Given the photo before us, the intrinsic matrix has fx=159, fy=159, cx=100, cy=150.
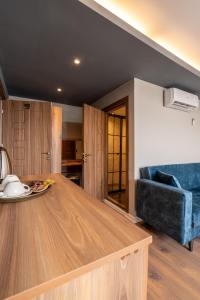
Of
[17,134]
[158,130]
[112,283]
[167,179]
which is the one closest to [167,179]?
[167,179]

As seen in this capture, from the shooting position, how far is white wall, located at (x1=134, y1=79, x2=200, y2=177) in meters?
2.52

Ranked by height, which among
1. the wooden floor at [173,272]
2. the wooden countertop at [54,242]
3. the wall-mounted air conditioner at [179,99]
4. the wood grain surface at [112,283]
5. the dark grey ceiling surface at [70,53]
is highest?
the dark grey ceiling surface at [70,53]

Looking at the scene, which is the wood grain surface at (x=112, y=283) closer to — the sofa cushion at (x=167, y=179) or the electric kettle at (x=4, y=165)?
the electric kettle at (x=4, y=165)

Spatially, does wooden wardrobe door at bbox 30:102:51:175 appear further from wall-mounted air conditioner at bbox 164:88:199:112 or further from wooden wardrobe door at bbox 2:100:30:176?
wall-mounted air conditioner at bbox 164:88:199:112

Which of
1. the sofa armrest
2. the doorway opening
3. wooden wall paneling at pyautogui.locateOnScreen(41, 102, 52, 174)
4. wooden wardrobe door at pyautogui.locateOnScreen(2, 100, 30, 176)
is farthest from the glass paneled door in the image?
wooden wardrobe door at pyautogui.locateOnScreen(2, 100, 30, 176)

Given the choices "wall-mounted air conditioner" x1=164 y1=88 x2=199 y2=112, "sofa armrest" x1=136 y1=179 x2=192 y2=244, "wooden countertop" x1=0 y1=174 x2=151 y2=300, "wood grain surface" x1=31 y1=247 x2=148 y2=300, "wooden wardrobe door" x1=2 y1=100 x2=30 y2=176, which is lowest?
"sofa armrest" x1=136 y1=179 x2=192 y2=244

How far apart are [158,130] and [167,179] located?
95 centimetres

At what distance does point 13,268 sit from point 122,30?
1822mm

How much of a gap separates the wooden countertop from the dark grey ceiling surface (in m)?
1.49

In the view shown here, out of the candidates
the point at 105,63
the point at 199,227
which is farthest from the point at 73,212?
the point at 105,63

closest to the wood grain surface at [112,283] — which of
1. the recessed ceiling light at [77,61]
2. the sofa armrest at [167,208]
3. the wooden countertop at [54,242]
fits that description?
the wooden countertop at [54,242]

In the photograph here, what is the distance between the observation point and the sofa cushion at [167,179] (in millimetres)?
2062

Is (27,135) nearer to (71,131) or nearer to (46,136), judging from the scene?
(46,136)

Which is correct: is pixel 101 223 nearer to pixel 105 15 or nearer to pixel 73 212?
pixel 73 212
